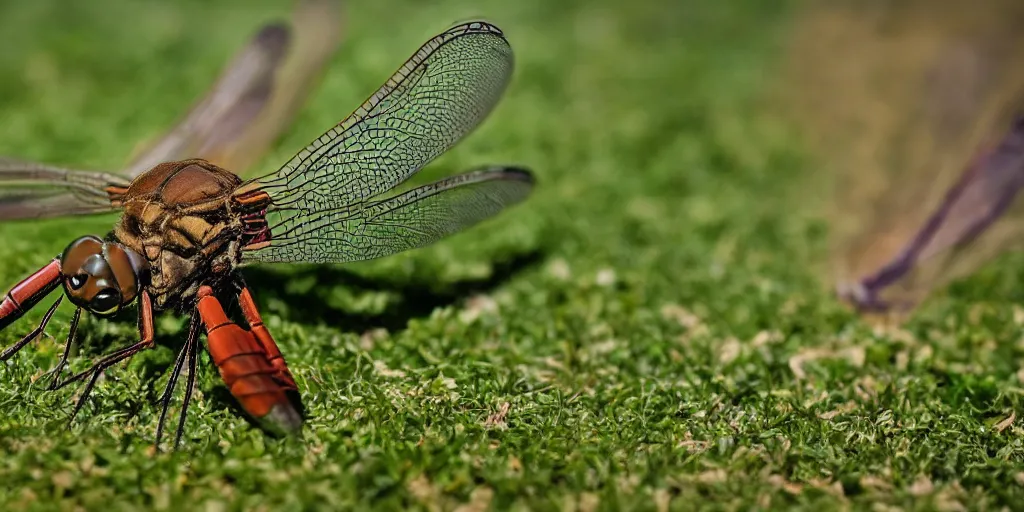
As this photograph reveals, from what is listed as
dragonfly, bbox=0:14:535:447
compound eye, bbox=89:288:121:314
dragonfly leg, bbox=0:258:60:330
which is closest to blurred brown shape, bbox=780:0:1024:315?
dragonfly, bbox=0:14:535:447

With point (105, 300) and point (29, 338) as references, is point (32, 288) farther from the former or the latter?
point (105, 300)

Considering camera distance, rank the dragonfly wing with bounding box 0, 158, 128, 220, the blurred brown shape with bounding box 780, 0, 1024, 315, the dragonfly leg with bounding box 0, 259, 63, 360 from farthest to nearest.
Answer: the blurred brown shape with bounding box 780, 0, 1024, 315 < the dragonfly wing with bounding box 0, 158, 128, 220 < the dragonfly leg with bounding box 0, 259, 63, 360

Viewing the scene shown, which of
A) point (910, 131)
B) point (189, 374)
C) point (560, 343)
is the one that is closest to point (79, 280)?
point (189, 374)

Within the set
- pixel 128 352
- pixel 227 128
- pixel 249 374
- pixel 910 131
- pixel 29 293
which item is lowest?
pixel 910 131

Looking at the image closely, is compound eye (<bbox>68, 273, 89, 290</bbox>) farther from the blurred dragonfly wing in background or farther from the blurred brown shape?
the blurred brown shape

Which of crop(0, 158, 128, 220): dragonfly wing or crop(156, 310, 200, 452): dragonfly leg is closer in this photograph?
crop(156, 310, 200, 452): dragonfly leg

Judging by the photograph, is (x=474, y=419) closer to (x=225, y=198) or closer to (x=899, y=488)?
(x=225, y=198)

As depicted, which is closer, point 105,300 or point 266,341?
point 105,300
